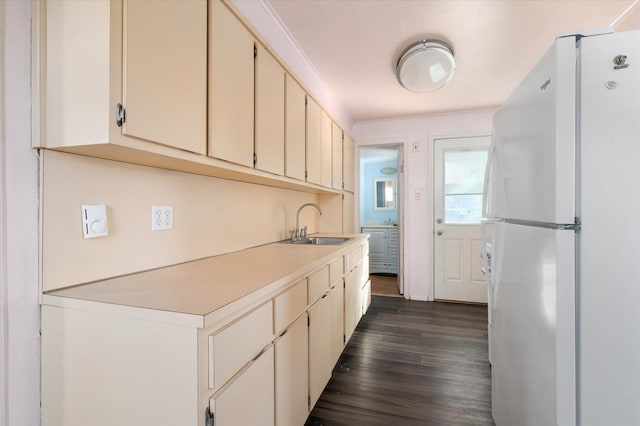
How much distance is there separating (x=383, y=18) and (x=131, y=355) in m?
2.17

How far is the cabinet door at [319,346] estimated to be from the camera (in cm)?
151

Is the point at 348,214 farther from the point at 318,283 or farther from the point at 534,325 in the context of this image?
the point at 534,325

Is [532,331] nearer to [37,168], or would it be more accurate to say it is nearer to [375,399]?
[375,399]

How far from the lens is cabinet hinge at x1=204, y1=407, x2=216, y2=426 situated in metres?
0.77

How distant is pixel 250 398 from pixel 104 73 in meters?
1.11

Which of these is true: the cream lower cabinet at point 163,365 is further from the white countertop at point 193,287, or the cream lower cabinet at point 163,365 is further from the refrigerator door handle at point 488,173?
the refrigerator door handle at point 488,173

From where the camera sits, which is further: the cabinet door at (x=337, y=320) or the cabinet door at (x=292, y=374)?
the cabinet door at (x=337, y=320)

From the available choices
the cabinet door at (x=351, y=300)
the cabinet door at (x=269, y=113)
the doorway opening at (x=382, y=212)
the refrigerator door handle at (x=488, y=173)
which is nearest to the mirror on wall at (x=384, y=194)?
the doorway opening at (x=382, y=212)

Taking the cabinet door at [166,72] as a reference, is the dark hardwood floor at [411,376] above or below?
below

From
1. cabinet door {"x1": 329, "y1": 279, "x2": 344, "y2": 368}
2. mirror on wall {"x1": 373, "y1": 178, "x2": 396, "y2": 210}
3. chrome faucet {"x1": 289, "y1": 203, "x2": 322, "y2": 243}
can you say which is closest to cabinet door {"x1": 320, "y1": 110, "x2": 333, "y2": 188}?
chrome faucet {"x1": 289, "y1": 203, "x2": 322, "y2": 243}

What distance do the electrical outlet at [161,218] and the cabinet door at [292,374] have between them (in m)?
0.73

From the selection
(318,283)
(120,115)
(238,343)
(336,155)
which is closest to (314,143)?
(336,155)

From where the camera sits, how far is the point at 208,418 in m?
0.78

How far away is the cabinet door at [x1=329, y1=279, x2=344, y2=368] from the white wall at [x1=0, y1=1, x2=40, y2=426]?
135 centimetres
